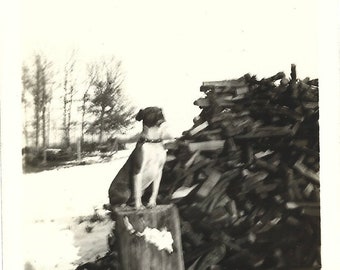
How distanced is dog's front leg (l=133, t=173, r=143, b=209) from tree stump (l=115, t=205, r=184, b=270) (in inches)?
0.5

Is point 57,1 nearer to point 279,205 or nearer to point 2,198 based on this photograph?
point 2,198

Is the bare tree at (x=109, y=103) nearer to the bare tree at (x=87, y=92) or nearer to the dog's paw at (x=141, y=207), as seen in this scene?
the bare tree at (x=87, y=92)

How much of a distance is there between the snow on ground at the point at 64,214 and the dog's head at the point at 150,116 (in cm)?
7

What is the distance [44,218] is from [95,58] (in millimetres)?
300

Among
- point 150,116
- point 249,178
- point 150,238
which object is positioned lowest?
point 150,238

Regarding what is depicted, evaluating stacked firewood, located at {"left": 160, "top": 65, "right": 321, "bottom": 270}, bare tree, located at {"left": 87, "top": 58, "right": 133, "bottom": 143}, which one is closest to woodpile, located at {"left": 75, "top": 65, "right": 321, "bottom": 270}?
stacked firewood, located at {"left": 160, "top": 65, "right": 321, "bottom": 270}

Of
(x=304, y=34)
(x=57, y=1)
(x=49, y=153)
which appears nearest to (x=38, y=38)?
(x=57, y=1)

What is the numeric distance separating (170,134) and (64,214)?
0.24 metres

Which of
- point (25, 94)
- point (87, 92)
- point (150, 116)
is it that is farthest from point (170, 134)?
point (25, 94)

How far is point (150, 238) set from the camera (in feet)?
3.15

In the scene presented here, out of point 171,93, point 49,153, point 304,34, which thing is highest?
point 304,34

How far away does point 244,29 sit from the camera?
99 centimetres

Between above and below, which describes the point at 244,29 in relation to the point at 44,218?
above

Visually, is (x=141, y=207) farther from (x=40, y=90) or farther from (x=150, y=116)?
(x=40, y=90)
